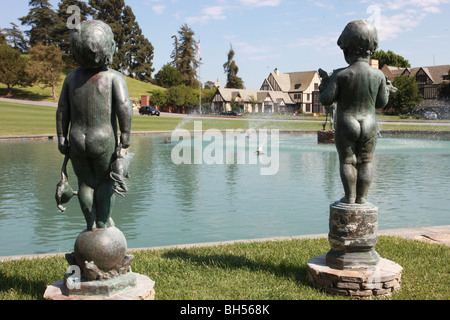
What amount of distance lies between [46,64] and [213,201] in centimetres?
5912

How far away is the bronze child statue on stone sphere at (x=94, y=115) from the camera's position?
12.8 feet

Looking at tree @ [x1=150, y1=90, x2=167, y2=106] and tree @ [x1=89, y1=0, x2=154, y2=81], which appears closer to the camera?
tree @ [x1=150, y1=90, x2=167, y2=106]

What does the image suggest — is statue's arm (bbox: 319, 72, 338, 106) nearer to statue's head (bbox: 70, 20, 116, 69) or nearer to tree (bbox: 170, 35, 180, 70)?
statue's head (bbox: 70, 20, 116, 69)

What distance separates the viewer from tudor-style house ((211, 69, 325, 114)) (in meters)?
89.2

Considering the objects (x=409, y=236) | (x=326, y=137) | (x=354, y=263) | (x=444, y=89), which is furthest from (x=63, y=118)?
(x=444, y=89)

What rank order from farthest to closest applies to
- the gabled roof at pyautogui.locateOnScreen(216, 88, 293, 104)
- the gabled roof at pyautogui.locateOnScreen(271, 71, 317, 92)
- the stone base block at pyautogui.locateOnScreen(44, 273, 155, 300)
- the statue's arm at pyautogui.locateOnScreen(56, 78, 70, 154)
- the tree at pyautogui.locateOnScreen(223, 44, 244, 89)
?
the tree at pyautogui.locateOnScreen(223, 44, 244, 89)
the gabled roof at pyautogui.locateOnScreen(271, 71, 317, 92)
the gabled roof at pyautogui.locateOnScreen(216, 88, 293, 104)
the statue's arm at pyautogui.locateOnScreen(56, 78, 70, 154)
the stone base block at pyautogui.locateOnScreen(44, 273, 155, 300)

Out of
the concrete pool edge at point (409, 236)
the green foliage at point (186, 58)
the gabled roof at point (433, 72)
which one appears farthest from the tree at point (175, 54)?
the concrete pool edge at point (409, 236)

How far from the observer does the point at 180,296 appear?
4426mm

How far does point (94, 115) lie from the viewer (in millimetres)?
4004

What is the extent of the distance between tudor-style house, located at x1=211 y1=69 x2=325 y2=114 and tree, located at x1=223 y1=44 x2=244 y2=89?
958 centimetres

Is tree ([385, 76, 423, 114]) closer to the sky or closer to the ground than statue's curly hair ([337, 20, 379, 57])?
closer to the sky

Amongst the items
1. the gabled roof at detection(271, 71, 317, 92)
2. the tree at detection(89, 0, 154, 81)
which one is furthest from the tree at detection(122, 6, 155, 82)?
the gabled roof at detection(271, 71, 317, 92)

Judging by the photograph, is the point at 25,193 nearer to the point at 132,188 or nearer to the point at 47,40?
the point at 132,188
